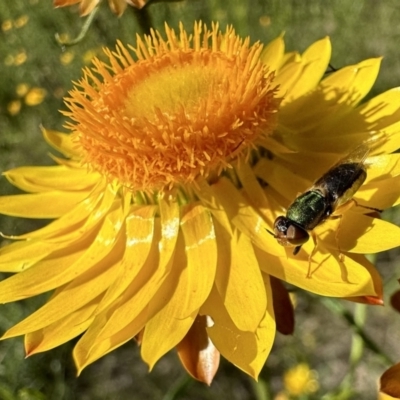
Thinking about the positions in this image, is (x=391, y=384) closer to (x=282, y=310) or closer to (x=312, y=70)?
(x=282, y=310)

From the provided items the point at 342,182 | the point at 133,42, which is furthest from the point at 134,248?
the point at 133,42

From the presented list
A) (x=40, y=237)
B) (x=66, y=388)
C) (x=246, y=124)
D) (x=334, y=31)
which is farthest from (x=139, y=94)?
(x=334, y=31)

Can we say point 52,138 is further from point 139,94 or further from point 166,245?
point 166,245

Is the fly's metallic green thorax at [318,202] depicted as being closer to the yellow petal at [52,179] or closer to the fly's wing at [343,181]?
the fly's wing at [343,181]

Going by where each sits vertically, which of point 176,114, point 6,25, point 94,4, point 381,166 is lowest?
point 6,25

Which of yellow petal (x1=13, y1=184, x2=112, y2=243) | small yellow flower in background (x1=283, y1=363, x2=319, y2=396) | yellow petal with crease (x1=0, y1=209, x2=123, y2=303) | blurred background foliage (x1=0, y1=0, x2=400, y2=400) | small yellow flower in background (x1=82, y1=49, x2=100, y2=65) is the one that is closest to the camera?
yellow petal with crease (x1=0, y1=209, x2=123, y2=303)

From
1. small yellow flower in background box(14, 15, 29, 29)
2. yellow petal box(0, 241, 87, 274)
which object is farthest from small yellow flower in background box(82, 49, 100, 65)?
yellow petal box(0, 241, 87, 274)

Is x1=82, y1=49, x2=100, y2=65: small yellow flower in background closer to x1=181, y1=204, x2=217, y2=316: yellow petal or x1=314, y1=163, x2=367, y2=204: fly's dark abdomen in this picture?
x1=181, y1=204, x2=217, y2=316: yellow petal
